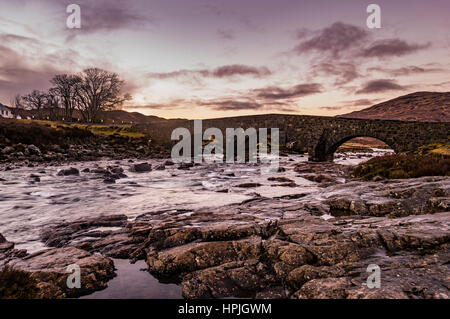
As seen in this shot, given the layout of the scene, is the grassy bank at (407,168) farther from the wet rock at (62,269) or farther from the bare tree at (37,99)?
the bare tree at (37,99)

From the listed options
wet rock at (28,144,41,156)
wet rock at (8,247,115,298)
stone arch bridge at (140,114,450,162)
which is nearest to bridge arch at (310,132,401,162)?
stone arch bridge at (140,114,450,162)

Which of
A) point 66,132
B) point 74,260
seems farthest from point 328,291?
point 66,132

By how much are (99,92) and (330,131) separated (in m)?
60.9

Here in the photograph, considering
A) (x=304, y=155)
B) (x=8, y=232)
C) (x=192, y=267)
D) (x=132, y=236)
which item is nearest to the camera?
(x=192, y=267)

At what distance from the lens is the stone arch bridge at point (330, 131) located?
27359mm

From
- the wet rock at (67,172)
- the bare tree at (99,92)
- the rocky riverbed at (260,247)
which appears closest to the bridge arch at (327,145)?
the rocky riverbed at (260,247)

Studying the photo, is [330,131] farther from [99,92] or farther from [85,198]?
[99,92]

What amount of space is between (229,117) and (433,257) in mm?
45641

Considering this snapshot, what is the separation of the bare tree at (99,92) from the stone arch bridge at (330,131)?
3326cm

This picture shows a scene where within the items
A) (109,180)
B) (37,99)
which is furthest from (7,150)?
(37,99)

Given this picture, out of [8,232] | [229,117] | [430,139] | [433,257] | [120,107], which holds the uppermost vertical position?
[120,107]

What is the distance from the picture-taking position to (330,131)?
35.2 m

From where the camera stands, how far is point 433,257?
14.5ft
